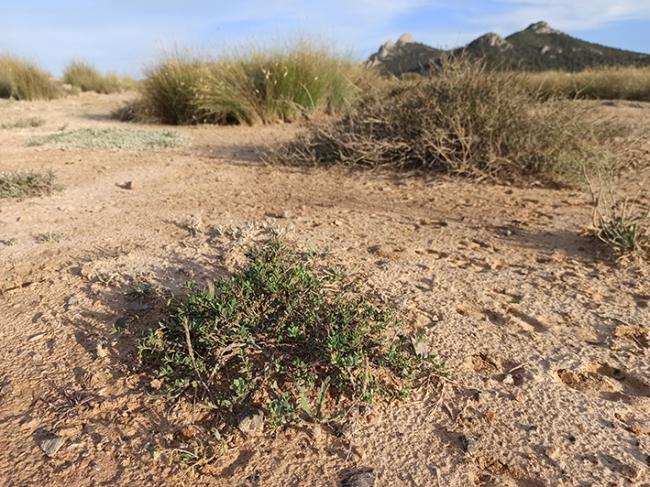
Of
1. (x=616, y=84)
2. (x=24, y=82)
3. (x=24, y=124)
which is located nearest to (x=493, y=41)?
(x=616, y=84)

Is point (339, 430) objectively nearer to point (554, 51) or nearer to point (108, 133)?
point (108, 133)

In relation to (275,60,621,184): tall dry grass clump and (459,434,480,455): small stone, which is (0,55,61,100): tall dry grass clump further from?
(459,434,480,455): small stone

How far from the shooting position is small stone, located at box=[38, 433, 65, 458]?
1403 millimetres

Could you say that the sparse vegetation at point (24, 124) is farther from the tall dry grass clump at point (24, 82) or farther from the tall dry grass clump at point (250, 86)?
the tall dry grass clump at point (24, 82)

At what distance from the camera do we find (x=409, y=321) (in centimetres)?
193

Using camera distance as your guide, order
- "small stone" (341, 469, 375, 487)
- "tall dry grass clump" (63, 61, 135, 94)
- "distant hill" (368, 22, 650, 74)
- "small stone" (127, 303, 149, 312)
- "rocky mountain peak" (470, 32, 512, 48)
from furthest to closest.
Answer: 1. "rocky mountain peak" (470, 32, 512, 48)
2. "distant hill" (368, 22, 650, 74)
3. "tall dry grass clump" (63, 61, 135, 94)
4. "small stone" (127, 303, 149, 312)
5. "small stone" (341, 469, 375, 487)

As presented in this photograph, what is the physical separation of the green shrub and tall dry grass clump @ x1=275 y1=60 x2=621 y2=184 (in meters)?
14.4

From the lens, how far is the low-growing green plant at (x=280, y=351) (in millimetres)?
1554

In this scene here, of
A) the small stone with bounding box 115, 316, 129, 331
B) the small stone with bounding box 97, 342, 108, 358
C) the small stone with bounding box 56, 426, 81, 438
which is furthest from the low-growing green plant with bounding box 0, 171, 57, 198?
the small stone with bounding box 56, 426, 81, 438

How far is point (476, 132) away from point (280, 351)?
2808 millimetres

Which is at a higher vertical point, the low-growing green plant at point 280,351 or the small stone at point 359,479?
the low-growing green plant at point 280,351

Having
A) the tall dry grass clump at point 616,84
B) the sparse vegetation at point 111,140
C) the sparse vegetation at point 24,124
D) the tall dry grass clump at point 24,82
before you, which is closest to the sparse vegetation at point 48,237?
the sparse vegetation at point 111,140

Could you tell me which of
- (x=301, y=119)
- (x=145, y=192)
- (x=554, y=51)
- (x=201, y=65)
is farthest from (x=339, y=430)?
(x=554, y=51)

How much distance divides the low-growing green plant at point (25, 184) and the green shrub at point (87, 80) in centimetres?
1381
